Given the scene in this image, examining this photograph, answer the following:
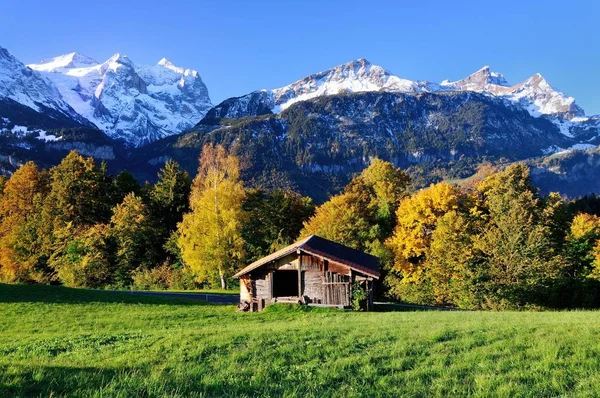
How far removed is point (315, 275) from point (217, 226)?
1656 cm

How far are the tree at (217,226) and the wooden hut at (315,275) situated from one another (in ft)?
35.5

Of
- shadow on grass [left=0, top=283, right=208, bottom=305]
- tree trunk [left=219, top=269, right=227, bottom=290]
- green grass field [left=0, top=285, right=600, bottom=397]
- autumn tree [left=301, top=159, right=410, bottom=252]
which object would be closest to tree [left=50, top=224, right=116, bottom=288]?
tree trunk [left=219, top=269, right=227, bottom=290]

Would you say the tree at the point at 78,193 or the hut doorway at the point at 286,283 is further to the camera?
the tree at the point at 78,193

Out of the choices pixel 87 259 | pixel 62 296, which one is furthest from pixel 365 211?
pixel 62 296

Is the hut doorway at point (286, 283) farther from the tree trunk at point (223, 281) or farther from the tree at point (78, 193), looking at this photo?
the tree at point (78, 193)

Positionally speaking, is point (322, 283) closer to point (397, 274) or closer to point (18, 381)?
point (397, 274)

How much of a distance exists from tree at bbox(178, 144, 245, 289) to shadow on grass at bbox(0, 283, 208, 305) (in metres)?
12.4

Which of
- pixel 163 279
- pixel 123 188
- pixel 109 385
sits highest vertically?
pixel 123 188

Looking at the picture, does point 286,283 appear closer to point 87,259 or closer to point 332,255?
point 332,255

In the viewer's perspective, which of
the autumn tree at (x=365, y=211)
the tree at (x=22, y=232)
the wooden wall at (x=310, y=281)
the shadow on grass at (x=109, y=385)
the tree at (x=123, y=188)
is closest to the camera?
the shadow on grass at (x=109, y=385)

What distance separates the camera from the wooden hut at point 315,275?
34.5 meters

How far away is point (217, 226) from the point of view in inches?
1914

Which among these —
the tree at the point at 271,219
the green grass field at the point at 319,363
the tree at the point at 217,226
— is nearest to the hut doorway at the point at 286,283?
the tree at the point at 217,226

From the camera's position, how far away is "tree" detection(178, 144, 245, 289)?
48.5 meters
